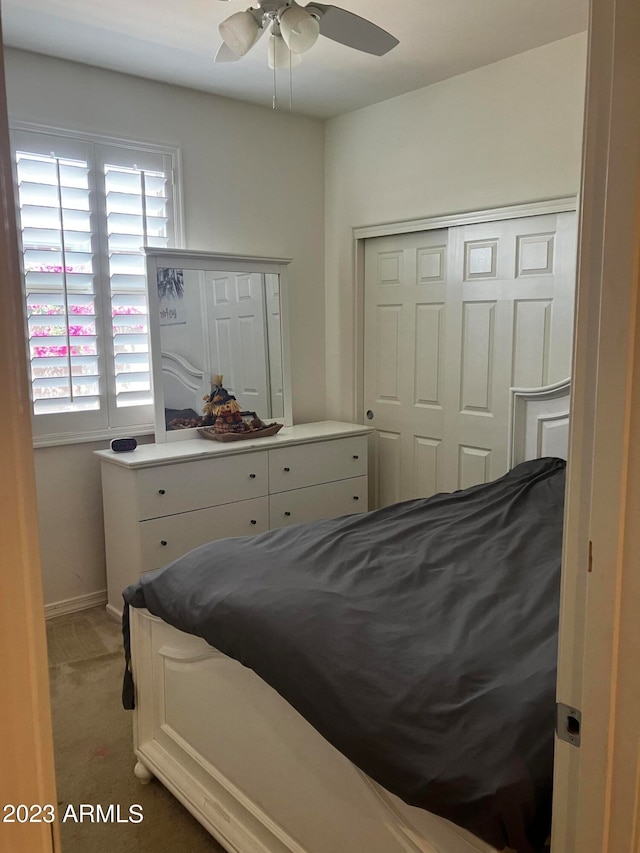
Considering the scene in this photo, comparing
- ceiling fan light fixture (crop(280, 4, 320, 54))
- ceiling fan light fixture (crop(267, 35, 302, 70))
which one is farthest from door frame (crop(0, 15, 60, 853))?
ceiling fan light fixture (crop(267, 35, 302, 70))

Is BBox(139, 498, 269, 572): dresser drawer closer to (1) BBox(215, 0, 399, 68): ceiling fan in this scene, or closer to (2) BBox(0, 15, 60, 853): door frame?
A: (1) BBox(215, 0, 399, 68): ceiling fan

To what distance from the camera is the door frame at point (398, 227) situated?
3246 millimetres

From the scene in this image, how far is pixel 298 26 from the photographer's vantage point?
7.04 ft

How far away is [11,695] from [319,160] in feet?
13.8

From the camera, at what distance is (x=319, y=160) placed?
14.1 ft

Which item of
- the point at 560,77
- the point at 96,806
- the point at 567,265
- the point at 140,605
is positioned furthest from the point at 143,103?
the point at 96,806

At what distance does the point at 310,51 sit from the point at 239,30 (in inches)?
44.3

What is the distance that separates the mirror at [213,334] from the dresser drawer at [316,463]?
0.44 meters

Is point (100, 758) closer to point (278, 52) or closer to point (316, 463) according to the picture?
point (316, 463)

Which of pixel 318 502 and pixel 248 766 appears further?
pixel 318 502

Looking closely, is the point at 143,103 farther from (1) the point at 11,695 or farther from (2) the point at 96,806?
(1) the point at 11,695

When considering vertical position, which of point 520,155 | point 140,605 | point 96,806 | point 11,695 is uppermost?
point 520,155

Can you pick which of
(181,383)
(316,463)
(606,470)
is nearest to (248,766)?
(606,470)

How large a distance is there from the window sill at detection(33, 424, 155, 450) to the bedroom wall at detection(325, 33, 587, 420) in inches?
52.6
